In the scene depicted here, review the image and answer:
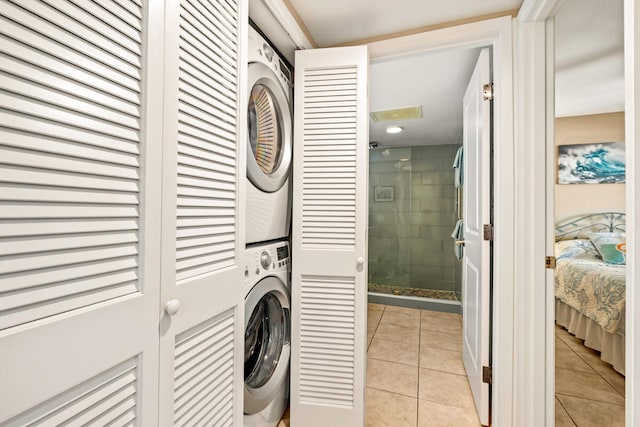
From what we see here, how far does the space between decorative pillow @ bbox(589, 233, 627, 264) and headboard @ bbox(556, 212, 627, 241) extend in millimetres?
190

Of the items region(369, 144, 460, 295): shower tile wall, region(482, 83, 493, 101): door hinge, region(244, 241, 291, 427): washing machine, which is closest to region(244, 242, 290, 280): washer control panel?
region(244, 241, 291, 427): washing machine

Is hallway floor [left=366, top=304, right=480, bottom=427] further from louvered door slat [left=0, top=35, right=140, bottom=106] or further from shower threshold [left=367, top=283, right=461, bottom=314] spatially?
louvered door slat [left=0, top=35, right=140, bottom=106]

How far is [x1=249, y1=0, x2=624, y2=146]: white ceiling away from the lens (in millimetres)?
1430

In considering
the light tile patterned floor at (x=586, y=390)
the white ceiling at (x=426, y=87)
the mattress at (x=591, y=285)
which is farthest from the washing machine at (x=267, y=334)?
the mattress at (x=591, y=285)

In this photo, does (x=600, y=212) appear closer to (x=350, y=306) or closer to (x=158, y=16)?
(x=350, y=306)

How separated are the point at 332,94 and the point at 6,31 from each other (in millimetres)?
1300

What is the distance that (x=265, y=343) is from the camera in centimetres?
151

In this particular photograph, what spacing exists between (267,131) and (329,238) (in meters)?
0.65

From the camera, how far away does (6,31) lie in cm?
41

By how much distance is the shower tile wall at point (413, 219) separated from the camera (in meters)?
4.05

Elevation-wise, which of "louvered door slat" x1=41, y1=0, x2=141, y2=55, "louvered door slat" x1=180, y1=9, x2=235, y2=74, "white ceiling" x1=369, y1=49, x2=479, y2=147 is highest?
"white ceiling" x1=369, y1=49, x2=479, y2=147

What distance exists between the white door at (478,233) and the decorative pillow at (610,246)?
66.6 inches

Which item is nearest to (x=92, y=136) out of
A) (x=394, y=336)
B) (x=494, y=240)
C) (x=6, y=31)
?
(x=6, y=31)

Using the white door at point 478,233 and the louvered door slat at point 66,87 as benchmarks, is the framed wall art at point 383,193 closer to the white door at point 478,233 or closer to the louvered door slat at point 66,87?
the white door at point 478,233
